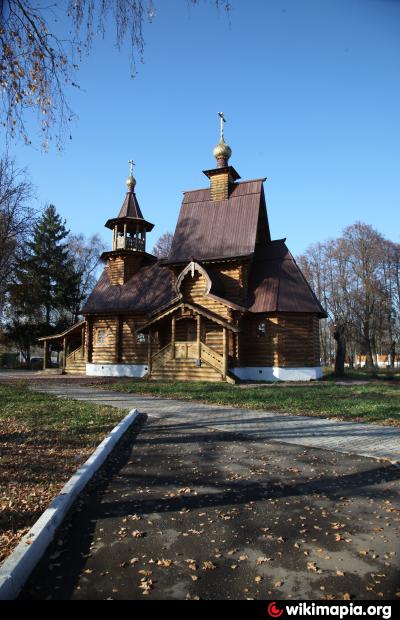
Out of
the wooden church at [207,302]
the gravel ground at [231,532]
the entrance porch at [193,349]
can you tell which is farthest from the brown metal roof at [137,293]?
the gravel ground at [231,532]

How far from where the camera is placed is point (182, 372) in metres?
21.6

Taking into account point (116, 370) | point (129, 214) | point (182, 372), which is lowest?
point (116, 370)

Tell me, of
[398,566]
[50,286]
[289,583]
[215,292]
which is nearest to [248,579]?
[289,583]

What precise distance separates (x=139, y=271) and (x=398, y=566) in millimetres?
27099

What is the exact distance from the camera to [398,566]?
3615 mm

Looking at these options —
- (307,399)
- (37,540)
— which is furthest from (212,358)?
(37,540)

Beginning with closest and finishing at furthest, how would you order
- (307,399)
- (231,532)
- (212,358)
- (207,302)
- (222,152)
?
1. (231,532)
2. (307,399)
3. (212,358)
4. (207,302)
5. (222,152)

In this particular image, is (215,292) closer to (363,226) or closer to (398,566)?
(398,566)

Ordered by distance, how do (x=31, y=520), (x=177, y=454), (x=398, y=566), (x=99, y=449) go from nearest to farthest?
(x=398, y=566), (x=31, y=520), (x=99, y=449), (x=177, y=454)

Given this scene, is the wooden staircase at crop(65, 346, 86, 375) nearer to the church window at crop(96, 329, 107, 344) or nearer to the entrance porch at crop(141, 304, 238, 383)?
the church window at crop(96, 329, 107, 344)

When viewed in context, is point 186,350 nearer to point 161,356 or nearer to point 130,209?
point 161,356

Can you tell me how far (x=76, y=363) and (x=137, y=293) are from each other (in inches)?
256
